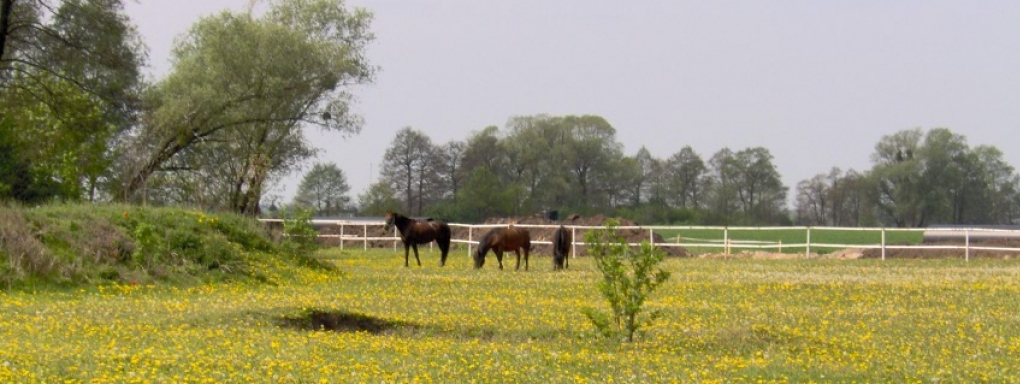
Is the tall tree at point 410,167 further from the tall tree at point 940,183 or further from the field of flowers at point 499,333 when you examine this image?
the field of flowers at point 499,333

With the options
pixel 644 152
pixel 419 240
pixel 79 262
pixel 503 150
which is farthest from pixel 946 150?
pixel 79 262

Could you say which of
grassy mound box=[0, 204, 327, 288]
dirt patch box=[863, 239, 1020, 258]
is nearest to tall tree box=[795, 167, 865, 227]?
dirt patch box=[863, 239, 1020, 258]

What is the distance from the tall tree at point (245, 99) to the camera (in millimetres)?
46594

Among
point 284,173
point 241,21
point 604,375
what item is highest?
point 241,21

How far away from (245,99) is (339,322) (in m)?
31.5

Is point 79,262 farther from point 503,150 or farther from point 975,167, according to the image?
point 975,167

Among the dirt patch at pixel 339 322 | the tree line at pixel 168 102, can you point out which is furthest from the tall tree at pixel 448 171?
the dirt patch at pixel 339 322

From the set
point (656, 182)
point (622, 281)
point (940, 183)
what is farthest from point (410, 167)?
point (622, 281)

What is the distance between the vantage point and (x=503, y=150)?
92.2 m

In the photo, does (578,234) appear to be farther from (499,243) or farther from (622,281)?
(622,281)

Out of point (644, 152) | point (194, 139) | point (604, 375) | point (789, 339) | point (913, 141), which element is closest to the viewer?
point (604, 375)

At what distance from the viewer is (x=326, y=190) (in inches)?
3634

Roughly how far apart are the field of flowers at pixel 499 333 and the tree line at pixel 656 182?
5720cm

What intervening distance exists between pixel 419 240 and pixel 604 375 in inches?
993
